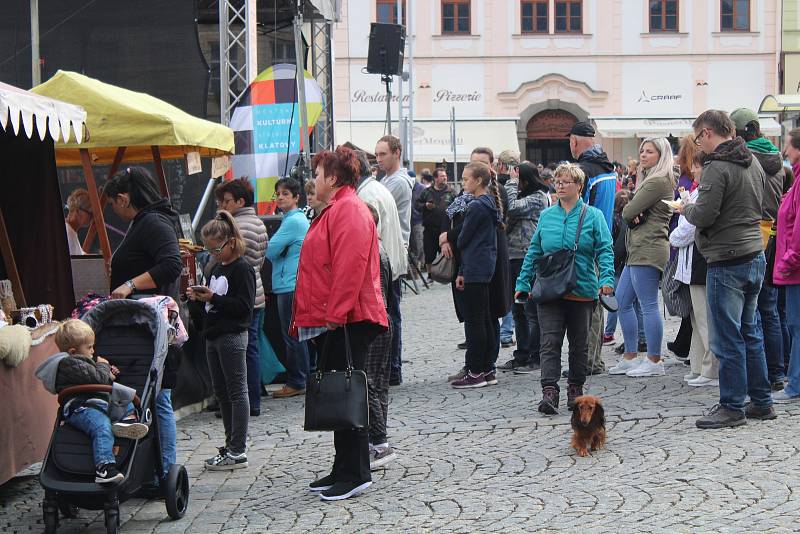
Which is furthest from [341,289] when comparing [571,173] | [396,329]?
[396,329]

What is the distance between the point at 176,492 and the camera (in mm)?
6117

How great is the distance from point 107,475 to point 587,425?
2.82 metres

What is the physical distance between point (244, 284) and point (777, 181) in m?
4.01

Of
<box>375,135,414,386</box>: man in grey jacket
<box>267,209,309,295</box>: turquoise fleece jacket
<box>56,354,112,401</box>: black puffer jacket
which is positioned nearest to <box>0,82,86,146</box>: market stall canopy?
<box>56,354,112,401</box>: black puffer jacket

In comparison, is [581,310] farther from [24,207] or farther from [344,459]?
[24,207]

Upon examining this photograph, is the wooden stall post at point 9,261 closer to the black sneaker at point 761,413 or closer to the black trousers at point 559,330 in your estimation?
the black trousers at point 559,330

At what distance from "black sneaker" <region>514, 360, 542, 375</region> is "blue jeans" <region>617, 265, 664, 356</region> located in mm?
885

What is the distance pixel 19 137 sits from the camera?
8508 millimetres

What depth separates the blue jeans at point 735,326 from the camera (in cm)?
746

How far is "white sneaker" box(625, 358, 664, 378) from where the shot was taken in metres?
9.86

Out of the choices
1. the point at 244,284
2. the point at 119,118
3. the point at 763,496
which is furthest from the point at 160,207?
the point at 763,496

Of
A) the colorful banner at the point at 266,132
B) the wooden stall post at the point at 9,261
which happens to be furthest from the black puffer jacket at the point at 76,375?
the colorful banner at the point at 266,132

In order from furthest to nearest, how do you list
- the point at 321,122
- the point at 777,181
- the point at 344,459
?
the point at 321,122 → the point at 777,181 → the point at 344,459

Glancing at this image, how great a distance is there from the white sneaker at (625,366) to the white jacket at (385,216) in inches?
83.8
